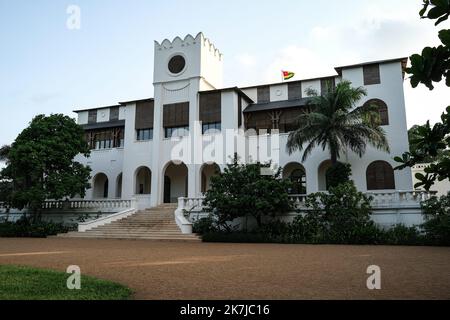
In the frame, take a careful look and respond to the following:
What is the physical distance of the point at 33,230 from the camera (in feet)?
76.2

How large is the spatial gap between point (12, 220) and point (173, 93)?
16190 millimetres

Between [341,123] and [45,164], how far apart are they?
1896 cm

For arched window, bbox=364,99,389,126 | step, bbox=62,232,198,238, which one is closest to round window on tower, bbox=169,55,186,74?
step, bbox=62,232,198,238

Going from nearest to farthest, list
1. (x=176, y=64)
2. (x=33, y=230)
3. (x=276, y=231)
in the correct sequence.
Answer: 1. (x=276, y=231)
2. (x=33, y=230)
3. (x=176, y=64)

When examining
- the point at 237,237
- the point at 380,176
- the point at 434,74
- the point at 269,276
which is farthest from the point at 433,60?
the point at 380,176

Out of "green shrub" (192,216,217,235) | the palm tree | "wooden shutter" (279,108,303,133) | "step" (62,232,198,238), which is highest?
"wooden shutter" (279,108,303,133)

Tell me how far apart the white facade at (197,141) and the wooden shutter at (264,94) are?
0.26 meters

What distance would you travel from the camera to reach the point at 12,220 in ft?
92.6

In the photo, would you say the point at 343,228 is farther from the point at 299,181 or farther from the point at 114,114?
the point at 114,114

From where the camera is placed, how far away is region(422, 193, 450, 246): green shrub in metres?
15.5

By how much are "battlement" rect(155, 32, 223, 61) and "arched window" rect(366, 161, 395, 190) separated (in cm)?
1640

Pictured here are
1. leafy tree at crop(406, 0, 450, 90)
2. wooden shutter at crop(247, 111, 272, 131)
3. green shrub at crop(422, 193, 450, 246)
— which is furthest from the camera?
wooden shutter at crop(247, 111, 272, 131)

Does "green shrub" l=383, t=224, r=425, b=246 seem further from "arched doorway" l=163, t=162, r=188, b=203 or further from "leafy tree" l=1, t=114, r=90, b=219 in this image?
"leafy tree" l=1, t=114, r=90, b=219
